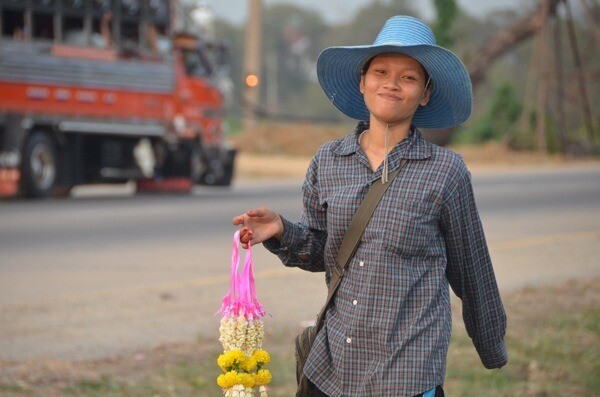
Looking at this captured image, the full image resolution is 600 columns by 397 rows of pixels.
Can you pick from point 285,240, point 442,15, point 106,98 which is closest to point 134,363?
point 442,15

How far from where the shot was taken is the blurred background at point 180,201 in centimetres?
677

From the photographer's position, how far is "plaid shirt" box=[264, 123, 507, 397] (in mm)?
3424

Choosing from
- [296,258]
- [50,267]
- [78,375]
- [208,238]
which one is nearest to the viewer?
[296,258]

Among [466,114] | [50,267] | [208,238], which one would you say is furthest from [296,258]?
[208,238]

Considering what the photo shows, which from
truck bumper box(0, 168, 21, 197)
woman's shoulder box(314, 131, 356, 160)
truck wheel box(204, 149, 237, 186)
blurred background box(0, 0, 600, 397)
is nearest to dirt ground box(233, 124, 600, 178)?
blurred background box(0, 0, 600, 397)

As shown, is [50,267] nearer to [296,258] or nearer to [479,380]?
[479,380]

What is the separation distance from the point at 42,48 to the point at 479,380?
14.7 metres

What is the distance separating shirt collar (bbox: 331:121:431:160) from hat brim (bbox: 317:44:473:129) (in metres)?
0.15

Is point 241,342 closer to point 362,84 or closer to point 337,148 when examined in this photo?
point 337,148

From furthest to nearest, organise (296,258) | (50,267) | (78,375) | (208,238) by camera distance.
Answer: (208,238)
(50,267)
(78,375)
(296,258)

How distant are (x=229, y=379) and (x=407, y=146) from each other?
827 mm

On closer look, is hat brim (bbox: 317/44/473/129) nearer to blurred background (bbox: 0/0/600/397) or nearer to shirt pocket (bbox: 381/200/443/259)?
shirt pocket (bbox: 381/200/443/259)

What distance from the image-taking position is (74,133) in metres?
20.1

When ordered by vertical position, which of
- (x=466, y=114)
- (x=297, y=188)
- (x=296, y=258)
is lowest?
(x=297, y=188)
